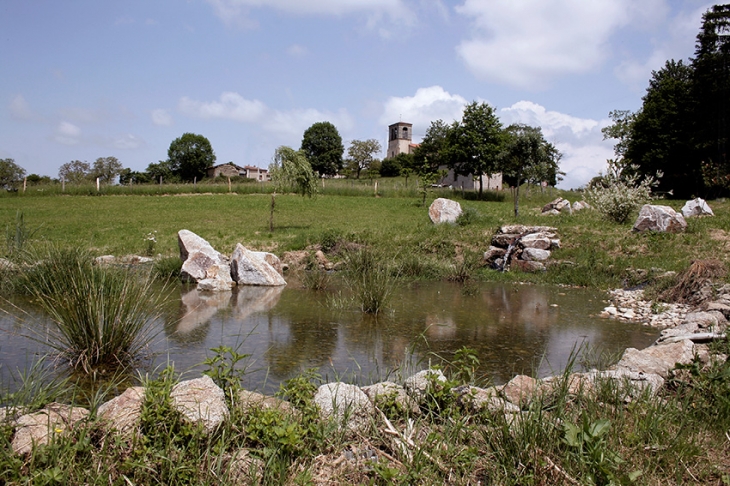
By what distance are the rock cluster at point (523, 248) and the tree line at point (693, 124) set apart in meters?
19.4

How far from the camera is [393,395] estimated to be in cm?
329

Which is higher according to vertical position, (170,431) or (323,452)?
(170,431)

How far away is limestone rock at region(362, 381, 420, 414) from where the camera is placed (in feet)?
10.8

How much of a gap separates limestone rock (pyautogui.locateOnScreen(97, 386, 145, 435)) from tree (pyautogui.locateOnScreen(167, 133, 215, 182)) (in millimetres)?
79243

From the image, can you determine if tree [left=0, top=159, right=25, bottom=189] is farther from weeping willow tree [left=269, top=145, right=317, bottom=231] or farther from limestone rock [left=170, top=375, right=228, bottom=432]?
limestone rock [left=170, top=375, right=228, bottom=432]

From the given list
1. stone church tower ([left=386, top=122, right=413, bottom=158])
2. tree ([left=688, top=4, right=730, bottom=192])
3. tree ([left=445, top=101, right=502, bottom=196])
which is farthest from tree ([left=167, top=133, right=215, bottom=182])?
tree ([left=688, top=4, right=730, bottom=192])

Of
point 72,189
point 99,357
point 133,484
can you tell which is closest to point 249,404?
point 133,484

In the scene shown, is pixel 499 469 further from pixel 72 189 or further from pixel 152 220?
pixel 72 189

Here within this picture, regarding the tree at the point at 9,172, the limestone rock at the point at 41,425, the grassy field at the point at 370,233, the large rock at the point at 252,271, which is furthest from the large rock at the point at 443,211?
the tree at the point at 9,172

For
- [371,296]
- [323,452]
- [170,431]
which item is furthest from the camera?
[371,296]

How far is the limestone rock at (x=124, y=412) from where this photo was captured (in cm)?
277

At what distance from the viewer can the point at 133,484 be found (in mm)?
2430

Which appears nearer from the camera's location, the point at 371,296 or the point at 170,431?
the point at 170,431

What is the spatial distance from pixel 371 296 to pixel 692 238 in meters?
9.34
